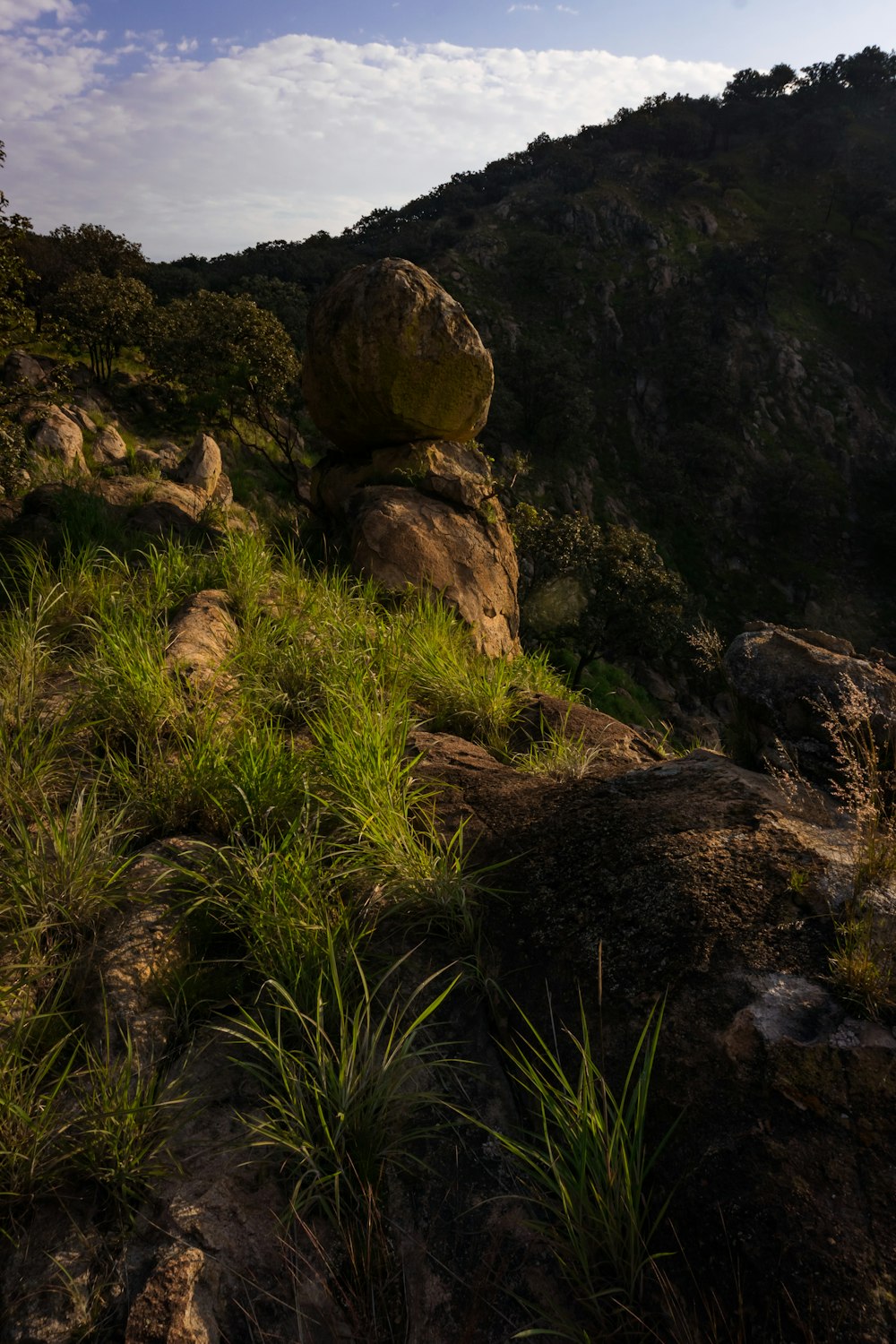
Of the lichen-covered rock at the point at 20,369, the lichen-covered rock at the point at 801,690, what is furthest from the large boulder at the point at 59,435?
the lichen-covered rock at the point at 801,690

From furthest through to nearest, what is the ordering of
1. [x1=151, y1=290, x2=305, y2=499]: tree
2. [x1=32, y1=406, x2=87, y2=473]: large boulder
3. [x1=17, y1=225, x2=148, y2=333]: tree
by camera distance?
[x1=17, y1=225, x2=148, y2=333]: tree
[x1=151, y1=290, x2=305, y2=499]: tree
[x1=32, y1=406, x2=87, y2=473]: large boulder

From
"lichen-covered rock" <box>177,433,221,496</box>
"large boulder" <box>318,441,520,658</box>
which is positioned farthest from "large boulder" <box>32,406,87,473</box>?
"large boulder" <box>318,441,520,658</box>

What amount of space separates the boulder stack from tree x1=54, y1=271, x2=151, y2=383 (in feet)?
60.3

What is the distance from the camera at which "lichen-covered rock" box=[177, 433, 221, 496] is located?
1655 centimetres

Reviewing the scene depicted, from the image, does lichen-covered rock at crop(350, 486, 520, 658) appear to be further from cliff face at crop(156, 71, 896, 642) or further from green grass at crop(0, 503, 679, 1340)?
cliff face at crop(156, 71, 896, 642)

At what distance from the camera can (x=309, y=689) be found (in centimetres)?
412

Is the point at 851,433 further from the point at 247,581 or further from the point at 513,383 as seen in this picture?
the point at 247,581

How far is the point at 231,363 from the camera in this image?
22062 mm

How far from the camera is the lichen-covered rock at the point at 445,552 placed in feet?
28.1

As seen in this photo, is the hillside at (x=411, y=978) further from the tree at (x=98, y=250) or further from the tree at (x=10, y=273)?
the tree at (x=98, y=250)

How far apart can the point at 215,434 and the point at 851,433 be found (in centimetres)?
4887

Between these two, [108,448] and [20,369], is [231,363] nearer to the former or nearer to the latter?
[108,448]

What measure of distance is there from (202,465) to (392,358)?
9112 mm

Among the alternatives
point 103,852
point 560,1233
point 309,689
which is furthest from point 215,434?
point 560,1233
